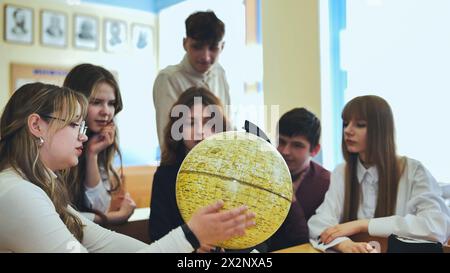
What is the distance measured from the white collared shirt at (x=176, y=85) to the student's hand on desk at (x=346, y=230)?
2.04ft

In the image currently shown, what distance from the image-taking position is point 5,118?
2.76 feet

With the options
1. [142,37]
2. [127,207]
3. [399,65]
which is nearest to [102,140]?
[127,207]

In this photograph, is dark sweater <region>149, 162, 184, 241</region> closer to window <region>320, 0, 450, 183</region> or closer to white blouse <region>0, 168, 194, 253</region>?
white blouse <region>0, 168, 194, 253</region>

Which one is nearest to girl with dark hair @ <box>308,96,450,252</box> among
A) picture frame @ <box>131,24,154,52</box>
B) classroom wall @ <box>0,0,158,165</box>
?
classroom wall @ <box>0,0,158,165</box>

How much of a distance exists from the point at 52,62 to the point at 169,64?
0.45 meters

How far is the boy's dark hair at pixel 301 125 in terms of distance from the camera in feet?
4.59

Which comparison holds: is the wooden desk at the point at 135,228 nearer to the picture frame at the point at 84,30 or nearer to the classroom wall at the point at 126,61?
the classroom wall at the point at 126,61

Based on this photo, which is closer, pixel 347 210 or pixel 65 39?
pixel 347 210

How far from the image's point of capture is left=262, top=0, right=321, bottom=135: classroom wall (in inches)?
53.4

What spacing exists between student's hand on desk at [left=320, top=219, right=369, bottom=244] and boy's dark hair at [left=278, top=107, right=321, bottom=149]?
0.32m

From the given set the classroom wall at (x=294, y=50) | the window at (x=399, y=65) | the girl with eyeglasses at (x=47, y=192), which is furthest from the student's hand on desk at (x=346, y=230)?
the girl with eyeglasses at (x=47, y=192)

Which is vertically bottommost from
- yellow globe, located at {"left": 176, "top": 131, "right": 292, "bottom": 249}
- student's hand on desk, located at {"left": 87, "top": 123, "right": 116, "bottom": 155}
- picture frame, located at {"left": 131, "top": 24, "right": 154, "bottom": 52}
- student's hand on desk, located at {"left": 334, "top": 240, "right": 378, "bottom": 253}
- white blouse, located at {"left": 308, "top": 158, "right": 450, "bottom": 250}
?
student's hand on desk, located at {"left": 334, "top": 240, "right": 378, "bottom": 253}

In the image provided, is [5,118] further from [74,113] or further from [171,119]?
[171,119]
